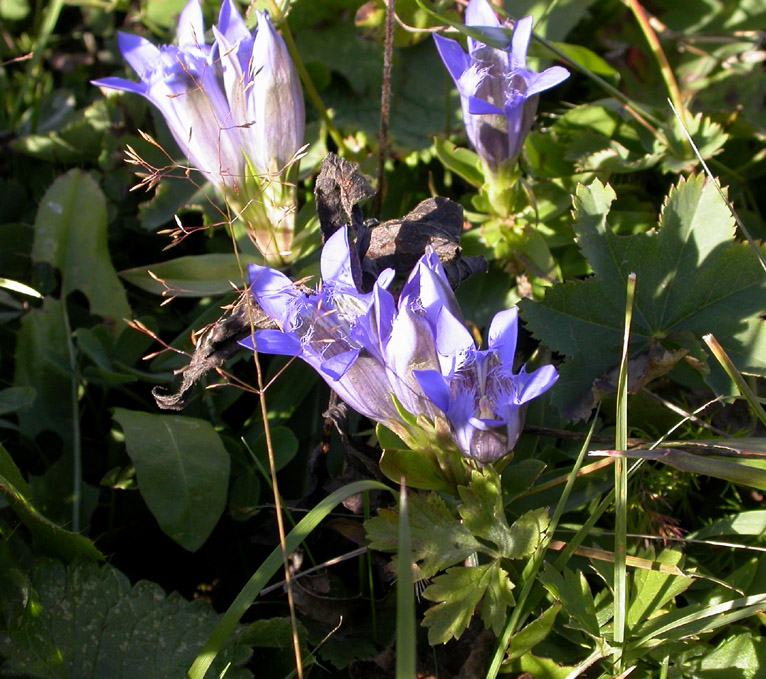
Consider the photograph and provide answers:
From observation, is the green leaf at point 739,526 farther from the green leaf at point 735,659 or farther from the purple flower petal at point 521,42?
the purple flower petal at point 521,42

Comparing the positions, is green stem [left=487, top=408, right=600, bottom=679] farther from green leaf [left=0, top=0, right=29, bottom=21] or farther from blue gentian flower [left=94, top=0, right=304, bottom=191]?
green leaf [left=0, top=0, right=29, bottom=21]

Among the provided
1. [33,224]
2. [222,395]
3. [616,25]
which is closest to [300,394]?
[222,395]

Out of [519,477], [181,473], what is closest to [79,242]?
[181,473]

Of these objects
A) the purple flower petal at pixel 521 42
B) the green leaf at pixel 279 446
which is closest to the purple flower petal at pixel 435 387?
the green leaf at pixel 279 446

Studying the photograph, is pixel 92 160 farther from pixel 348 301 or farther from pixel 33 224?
pixel 348 301

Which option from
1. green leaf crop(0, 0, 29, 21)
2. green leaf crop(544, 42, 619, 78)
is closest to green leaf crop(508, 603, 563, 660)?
green leaf crop(544, 42, 619, 78)

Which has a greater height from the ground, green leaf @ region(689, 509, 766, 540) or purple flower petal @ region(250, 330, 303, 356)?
purple flower petal @ region(250, 330, 303, 356)
